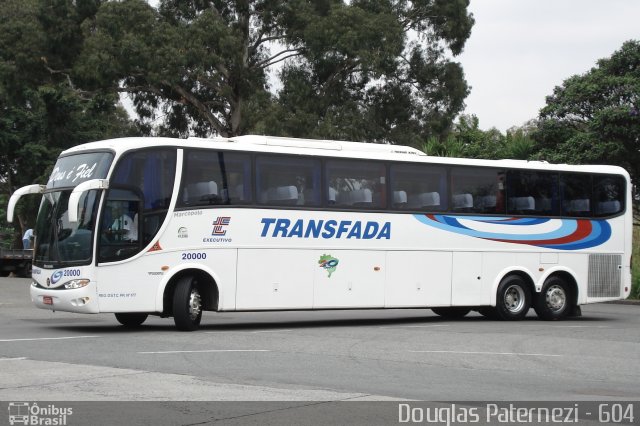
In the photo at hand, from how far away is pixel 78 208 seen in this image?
17.4 meters

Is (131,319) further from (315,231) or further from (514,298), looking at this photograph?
(514,298)

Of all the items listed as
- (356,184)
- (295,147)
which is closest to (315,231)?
(356,184)

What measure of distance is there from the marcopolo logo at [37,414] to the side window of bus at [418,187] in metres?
12.4

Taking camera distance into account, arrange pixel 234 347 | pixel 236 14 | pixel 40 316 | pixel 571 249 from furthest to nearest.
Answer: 1. pixel 236 14
2. pixel 571 249
3. pixel 40 316
4. pixel 234 347

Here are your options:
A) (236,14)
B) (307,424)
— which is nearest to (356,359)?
(307,424)

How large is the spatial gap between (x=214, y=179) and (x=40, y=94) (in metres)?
27.9

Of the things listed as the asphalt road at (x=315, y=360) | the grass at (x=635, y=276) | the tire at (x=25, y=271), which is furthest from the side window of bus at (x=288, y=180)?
the tire at (x=25, y=271)

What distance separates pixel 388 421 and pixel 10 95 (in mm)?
39296

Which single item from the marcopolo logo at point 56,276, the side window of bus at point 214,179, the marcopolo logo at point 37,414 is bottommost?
the marcopolo logo at point 37,414

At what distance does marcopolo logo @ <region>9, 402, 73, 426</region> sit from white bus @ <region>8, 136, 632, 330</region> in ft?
24.9

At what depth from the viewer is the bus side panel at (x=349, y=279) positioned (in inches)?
781

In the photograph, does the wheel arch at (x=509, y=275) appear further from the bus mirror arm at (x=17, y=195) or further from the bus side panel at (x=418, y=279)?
the bus mirror arm at (x=17, y=195)

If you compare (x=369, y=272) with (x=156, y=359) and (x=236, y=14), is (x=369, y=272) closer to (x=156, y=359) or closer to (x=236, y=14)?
(x=156, y=359)

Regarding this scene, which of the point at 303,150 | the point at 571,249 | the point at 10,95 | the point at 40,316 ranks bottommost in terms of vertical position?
the point at 40,316
